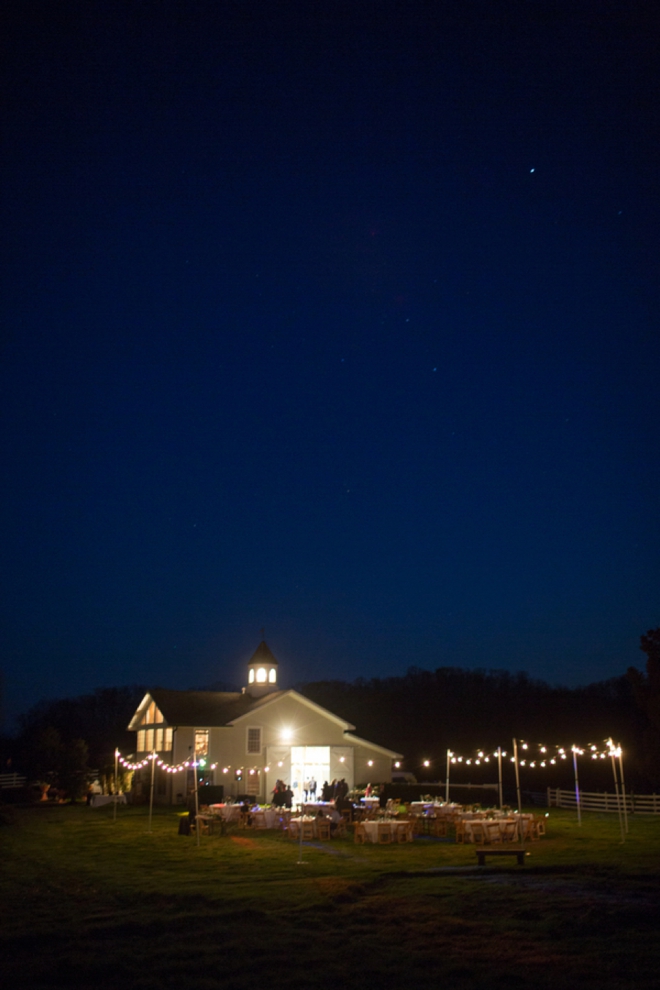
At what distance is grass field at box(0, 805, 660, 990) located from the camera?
8.44 meters

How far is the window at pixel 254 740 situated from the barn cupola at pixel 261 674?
6693mm

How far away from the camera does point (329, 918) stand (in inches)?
436

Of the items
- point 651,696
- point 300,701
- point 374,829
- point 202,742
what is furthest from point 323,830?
point 300,701

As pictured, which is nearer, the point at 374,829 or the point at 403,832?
the point at 374,829

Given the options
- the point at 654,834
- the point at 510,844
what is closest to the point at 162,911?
the point at 510,844

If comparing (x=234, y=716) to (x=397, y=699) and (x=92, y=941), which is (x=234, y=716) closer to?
(x=92, y=941)

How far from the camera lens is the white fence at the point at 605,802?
3025 centimetres

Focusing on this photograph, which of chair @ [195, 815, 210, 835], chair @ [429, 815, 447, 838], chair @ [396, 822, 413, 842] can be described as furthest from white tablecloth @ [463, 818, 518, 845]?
chair @ [195, 815, 210, 835]

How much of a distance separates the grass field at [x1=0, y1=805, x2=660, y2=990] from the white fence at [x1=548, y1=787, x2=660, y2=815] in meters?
12.2

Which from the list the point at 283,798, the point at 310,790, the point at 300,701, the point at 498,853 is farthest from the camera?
the point at 300,701

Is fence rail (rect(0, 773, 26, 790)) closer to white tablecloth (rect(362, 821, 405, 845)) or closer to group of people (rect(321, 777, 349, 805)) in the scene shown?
group of people (rect(321, 777, 349, 805))

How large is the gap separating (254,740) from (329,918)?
23.5 m

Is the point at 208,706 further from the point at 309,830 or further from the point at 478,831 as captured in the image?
the point at 478,831

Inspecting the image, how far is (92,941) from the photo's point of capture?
32.0ft
